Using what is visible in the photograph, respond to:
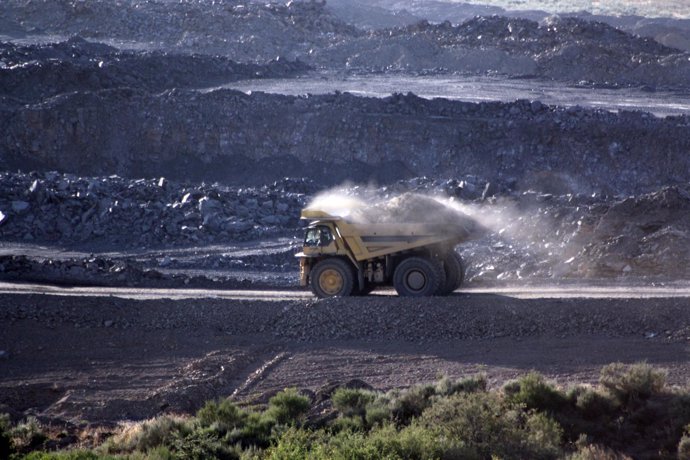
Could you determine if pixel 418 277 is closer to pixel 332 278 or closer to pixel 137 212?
pixel 332 278

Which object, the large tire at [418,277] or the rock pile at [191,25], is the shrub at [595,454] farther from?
the rock pile at [191,25]

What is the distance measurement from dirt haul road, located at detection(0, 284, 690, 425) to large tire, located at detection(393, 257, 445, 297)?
50 centimetres

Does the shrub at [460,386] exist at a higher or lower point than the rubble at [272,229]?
lower

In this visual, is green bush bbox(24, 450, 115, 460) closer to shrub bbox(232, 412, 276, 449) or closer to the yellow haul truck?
shrub bbox(232, 412, 276, 449)

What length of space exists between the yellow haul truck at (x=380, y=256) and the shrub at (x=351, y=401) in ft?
21.4

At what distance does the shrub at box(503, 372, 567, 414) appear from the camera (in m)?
13.2

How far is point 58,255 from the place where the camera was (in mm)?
29172

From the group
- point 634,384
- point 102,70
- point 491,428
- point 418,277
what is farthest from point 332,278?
point 102,70

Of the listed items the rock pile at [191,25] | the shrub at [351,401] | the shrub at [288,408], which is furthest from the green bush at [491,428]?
the rock pile at [191,25]

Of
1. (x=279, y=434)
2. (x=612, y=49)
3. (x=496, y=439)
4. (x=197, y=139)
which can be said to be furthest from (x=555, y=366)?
(x=612, y=49)

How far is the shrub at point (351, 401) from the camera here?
1314 centimetres

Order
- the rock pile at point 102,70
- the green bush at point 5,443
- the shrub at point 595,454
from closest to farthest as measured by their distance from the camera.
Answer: the shrub at point 595,454
the green bush at point 5,443
the rock pile at point 102,70

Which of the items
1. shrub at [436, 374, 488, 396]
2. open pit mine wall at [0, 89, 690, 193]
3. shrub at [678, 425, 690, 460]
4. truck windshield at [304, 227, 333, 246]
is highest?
open pit mine wall at [0, 89, 690, 193]

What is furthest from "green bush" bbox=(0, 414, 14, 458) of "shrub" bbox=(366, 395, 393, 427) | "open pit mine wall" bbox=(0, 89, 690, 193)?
"open pit mine wall" bbox=(0, 89, 690, 193)
